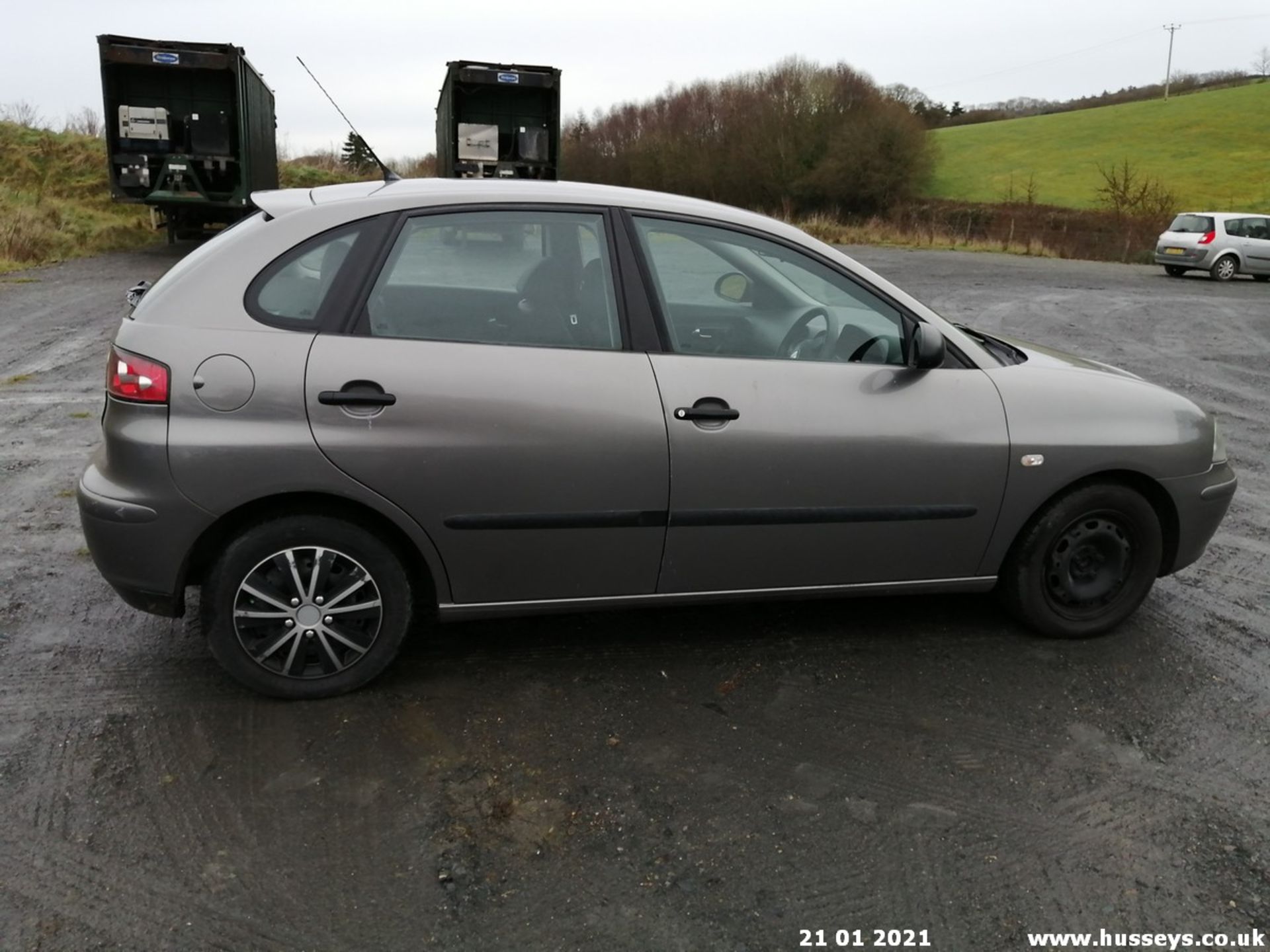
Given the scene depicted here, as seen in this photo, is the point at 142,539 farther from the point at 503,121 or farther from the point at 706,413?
the point at 503,121

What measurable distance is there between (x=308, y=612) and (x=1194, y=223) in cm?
2704

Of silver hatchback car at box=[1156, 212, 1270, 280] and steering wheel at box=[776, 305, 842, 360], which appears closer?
steering wheel at box=[776, 305, 842, 360]

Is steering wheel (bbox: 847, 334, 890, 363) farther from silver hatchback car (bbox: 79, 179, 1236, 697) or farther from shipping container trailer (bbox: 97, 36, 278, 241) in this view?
shipping container trailer (bbox: 97, 36, 278, 241)

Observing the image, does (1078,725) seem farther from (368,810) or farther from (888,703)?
(368,810)

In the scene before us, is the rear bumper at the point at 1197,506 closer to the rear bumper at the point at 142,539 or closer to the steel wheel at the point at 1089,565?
the steel wheel at the point at 1089,565

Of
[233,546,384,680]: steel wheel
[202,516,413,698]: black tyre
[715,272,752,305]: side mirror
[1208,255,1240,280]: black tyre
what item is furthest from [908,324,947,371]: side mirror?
[1208,255,1240,280]: black tyre

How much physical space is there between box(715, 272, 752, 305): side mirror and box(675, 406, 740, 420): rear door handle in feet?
1.75

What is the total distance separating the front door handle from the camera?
3.50 metres

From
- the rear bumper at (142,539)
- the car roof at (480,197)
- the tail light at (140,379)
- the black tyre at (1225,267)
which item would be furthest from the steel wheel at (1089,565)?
the black tyre at (1225,267)

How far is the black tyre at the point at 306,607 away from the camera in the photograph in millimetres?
3588

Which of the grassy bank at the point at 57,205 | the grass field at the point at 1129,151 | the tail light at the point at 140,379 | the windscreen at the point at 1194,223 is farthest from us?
the grass field at the point at 1129,151

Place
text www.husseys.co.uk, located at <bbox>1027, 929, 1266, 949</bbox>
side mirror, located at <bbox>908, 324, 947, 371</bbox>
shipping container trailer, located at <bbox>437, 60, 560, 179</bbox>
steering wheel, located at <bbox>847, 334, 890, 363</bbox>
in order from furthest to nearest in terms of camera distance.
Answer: shipping container trailer, located at <bbox>437, 60, 560, 179</bbox> < steering wheel, located at <bbox>847, 334, 890, 363</bbox> < side mirror, located at <bbox>908, 324, 947, 371</bbox> < text www.husseys.co.uk, located at <bbox>1027, 929, 1266, 949</bbox>

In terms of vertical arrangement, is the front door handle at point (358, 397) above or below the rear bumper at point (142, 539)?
above

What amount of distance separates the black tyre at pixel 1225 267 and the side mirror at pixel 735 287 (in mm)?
25200
